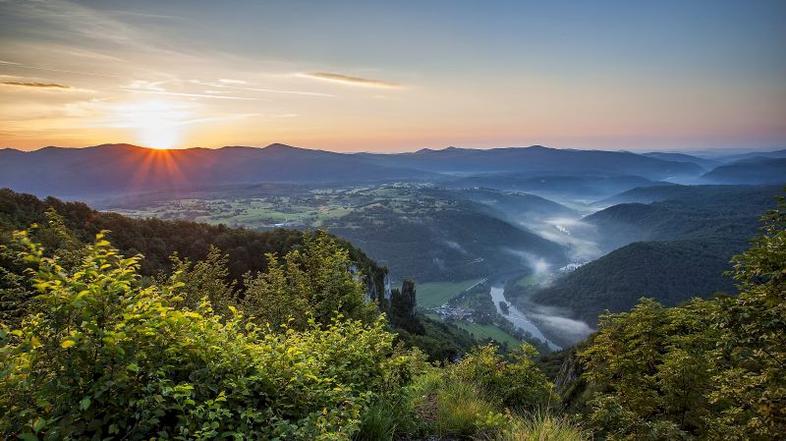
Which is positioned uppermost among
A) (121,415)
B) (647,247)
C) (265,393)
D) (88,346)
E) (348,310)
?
(88,346)

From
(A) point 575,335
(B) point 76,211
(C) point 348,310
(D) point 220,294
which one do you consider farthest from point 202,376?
(A) point 575,335

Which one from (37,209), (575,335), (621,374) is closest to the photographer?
(621,374)

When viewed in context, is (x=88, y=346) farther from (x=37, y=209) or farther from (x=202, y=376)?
(x=37, y=209)

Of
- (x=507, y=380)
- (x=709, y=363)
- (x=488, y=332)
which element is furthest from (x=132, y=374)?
(x=488, y=332)

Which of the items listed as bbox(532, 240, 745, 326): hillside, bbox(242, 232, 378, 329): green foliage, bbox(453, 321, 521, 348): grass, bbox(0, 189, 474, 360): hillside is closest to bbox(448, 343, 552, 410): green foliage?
bbox(242, 232, 378, 329): green foliage

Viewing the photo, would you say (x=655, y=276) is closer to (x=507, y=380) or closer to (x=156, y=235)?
(x=156, y=235)

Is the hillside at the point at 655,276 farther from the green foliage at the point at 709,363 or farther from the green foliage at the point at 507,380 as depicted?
the green foliage at the point at 507,380
